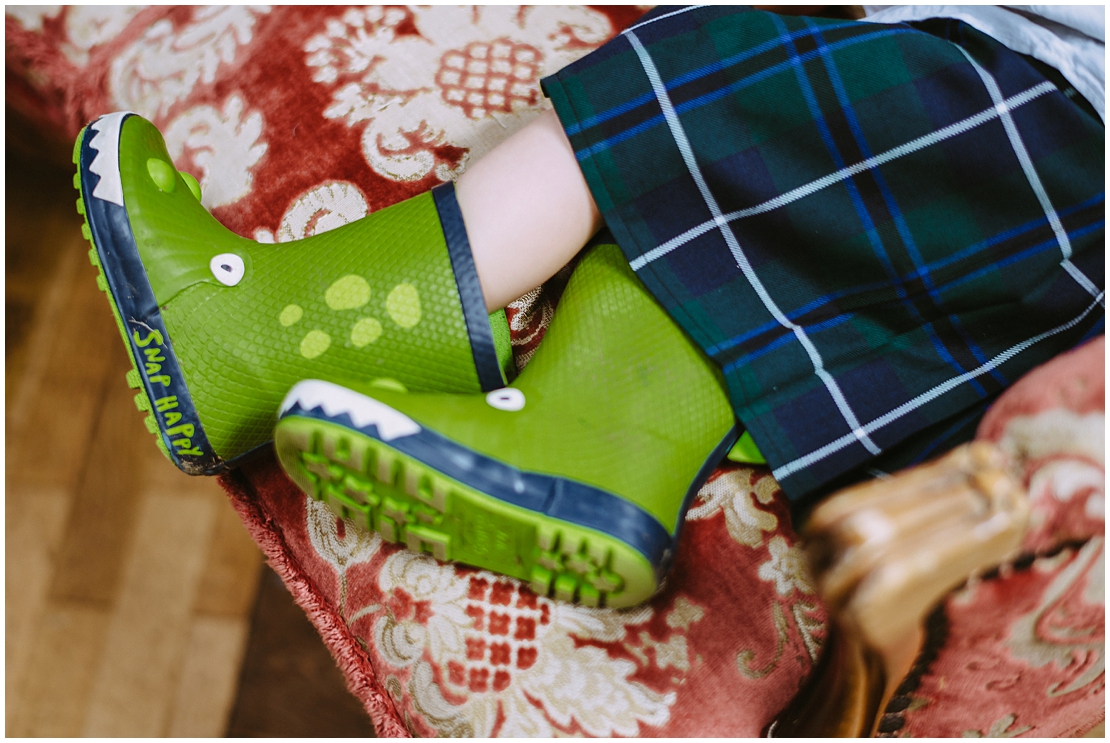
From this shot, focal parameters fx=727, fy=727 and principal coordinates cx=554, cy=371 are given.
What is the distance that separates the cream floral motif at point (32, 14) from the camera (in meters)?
0.61

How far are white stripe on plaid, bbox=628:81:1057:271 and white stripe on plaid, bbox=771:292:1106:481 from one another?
4.7 inches

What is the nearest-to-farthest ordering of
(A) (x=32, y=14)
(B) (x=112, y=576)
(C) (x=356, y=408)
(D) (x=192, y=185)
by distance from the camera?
(C) (x=356, y=408) < (D) (x=192, y=185) < (A) (x=32, y=14) < (B) (x=112, y=576)

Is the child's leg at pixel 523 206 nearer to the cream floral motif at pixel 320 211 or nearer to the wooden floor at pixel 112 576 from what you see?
the cream floral motif at pixel 320 211

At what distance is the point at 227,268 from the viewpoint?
1.43 feet

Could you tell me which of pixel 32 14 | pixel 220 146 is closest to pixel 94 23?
pixel 32 14

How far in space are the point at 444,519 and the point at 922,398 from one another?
0.91 feet

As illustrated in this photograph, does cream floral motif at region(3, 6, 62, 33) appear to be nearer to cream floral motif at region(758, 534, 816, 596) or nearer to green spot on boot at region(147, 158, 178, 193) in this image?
green spot on boot at region(147, 158, 178, 193)

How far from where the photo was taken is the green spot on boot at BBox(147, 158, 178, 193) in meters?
0.45

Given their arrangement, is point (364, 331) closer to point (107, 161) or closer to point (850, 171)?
point (107, 161)

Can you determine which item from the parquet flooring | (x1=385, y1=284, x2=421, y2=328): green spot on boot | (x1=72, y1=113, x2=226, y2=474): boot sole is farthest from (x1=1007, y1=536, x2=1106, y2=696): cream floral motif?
the parquet flooring

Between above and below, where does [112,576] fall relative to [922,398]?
below

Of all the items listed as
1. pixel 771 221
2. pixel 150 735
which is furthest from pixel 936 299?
pixel 150 735

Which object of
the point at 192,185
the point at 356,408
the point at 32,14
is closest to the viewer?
the point at 356,408

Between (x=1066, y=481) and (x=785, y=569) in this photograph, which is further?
(x=785, y=569)
